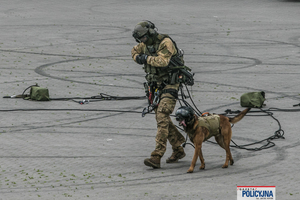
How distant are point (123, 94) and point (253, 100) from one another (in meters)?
3.63

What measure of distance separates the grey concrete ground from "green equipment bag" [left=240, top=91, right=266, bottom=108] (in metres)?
0.29

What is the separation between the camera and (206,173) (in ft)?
29.9

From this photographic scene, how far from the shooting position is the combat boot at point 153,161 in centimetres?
933

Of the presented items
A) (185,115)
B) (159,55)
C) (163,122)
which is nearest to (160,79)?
(159,55)

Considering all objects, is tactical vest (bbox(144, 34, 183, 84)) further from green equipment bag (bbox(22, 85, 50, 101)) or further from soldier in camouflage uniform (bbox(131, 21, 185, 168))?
green equipment bag (bbox(22, 85, 50, 101))

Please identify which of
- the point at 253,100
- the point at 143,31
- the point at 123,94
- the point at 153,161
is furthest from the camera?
the point at 123,94

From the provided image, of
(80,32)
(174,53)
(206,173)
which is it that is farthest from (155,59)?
(80,32)

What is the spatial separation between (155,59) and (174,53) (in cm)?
47

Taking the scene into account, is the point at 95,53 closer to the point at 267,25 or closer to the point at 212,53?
the point at 212,53

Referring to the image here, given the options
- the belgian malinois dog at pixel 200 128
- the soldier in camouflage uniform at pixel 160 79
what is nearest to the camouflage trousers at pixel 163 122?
the soldier in camouflage uniform at pixel 160 79

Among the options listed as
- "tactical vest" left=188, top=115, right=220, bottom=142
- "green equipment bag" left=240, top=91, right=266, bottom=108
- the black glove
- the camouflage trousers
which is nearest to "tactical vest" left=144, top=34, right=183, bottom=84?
the black glove

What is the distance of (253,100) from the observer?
1377 centimetres

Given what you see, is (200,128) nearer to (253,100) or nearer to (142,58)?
(142,58)

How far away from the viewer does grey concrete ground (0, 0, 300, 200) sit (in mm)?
8703
